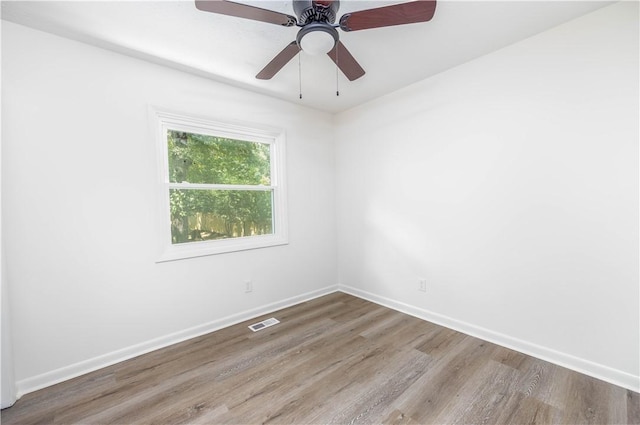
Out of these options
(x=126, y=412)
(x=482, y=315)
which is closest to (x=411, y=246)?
(x=482, y=315)

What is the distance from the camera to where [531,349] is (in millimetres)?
2168

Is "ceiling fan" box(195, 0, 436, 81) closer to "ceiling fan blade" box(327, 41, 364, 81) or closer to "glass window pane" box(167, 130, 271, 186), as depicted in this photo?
"ceiling fan blade" box(327, 41, 364, 81)

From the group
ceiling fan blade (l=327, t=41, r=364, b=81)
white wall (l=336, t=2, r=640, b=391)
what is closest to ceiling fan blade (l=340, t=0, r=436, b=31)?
ceiling fan blade (l=327, t=41, r=364, b=81)

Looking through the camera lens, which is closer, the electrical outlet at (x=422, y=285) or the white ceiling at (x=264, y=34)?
the white ceiling at (x=264, y=34)

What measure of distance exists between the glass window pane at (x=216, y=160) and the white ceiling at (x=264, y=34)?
63 cm

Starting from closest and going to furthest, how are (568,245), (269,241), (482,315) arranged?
(568,245) → (482,315) → (269,241)

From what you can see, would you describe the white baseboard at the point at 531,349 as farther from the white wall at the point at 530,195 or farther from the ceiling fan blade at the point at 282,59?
the ceiling fan blade at the point at 282,59


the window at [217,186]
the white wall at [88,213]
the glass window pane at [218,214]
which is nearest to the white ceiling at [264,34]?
the white wall at [88,213]

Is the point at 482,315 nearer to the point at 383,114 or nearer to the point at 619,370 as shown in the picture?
the point at 619,370

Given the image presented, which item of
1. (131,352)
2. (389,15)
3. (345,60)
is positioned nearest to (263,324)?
(131,352)

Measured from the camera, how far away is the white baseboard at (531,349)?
71.2 inches

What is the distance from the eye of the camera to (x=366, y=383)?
74.4 inches

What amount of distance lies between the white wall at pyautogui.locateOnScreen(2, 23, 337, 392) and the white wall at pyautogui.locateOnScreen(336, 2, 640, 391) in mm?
1964

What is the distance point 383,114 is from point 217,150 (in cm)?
191
